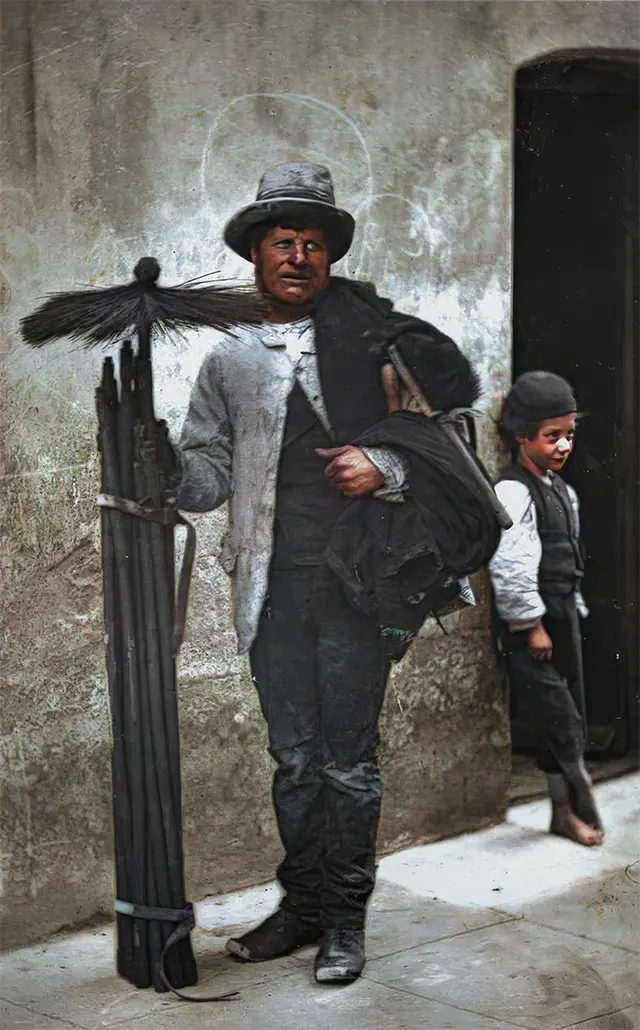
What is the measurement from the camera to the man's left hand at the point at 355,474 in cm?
399

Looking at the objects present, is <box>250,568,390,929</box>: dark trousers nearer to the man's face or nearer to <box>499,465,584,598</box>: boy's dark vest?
<box>499,465,584,598</box>: boy's dark vest

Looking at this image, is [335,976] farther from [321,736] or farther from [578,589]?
[578,589]

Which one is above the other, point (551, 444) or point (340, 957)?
point (551, 444)

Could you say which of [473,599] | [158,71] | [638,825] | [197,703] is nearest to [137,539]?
[197,703]

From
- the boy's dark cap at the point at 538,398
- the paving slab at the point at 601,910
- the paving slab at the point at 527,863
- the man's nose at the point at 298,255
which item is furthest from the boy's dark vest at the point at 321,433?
the paving slab at the point at 601,910

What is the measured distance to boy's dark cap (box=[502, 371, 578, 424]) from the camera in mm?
4184

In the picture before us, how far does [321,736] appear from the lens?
407cm

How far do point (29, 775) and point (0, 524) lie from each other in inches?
27.2

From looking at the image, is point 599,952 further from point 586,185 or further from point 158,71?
point 158,71

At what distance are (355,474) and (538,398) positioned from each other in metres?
0.61

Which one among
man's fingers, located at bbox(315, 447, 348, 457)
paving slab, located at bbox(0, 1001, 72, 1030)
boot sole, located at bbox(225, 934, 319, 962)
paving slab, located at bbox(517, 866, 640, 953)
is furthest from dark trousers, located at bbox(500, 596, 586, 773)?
paving slab, located at bbox(0, 1001, 72, 1030)

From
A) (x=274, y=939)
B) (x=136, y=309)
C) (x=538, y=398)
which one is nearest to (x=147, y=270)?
(x=136, y=309)

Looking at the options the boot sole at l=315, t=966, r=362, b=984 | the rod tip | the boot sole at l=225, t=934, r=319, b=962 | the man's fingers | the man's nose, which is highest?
the man's nose

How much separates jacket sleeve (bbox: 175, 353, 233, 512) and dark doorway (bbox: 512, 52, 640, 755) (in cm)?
85
